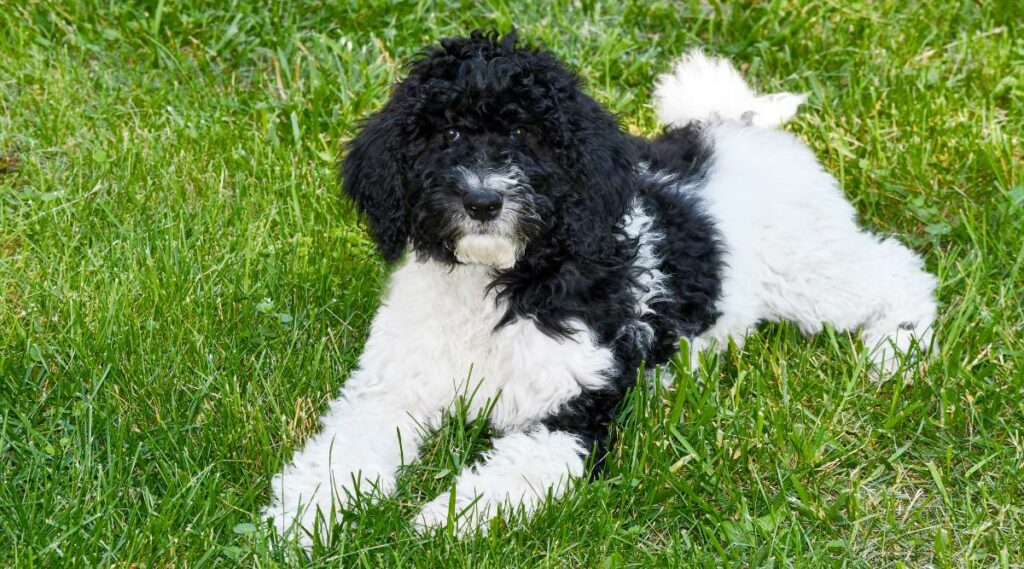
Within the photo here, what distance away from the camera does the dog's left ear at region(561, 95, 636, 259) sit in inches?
129

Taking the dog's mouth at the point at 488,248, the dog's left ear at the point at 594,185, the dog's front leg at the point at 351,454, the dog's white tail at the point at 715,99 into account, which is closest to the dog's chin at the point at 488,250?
the dog's mouth at the point at 488,248

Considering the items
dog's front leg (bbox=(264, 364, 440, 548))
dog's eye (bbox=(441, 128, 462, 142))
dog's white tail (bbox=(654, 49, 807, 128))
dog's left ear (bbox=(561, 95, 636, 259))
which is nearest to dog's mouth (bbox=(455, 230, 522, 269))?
dog's left ear (bbox=(561, 95, 636, 259))

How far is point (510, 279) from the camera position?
338cm

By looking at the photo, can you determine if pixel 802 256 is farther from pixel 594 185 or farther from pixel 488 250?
pixel 488 250

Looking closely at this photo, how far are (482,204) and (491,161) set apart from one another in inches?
6.1

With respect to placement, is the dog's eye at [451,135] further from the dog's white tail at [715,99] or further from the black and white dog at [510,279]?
the dog's white tail at [715,99]

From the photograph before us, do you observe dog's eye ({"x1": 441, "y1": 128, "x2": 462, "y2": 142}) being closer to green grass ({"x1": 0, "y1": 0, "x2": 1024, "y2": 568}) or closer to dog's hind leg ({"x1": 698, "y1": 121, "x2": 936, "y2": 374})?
green grass ({"x1": 0, "y1": 0, "x2": 1024, "y2": 568})

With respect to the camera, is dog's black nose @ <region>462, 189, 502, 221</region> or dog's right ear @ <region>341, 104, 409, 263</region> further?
dog's right ear @ <region>341, 104, 409, 263</region>

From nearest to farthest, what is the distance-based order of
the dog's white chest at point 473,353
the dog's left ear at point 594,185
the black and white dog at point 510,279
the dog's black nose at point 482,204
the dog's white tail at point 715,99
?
the dog's black nose at point 482,204 → the black and white dog at point 510,279 → the dog's left ear at point 594,185 → the dog's white chest at point 473,353 → the dog's white tail at point 715,99

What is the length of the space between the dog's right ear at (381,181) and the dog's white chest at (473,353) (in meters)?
0.13

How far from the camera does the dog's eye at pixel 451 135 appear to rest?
3.23 m

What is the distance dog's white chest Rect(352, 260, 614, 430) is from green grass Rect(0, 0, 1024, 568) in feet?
0.55

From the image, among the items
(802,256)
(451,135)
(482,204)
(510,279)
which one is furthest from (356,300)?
(802,256)

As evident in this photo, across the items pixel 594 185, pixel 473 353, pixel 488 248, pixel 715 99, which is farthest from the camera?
pixel 715 99
